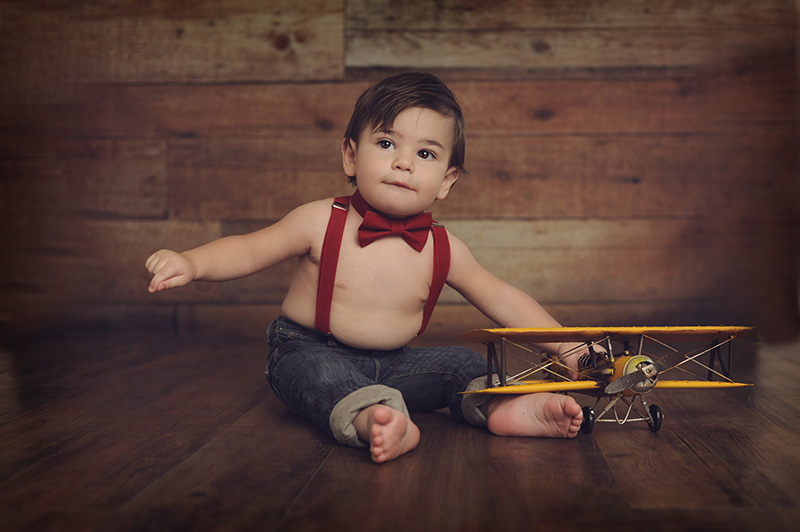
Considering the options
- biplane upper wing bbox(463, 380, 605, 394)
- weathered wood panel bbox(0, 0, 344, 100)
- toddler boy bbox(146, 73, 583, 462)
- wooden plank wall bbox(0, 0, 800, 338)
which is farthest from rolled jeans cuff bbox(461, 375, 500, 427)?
weathered wood panel bbox(0, 0, 344, 100)

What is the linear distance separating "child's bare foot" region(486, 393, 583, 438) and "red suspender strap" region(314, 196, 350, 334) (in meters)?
0.28

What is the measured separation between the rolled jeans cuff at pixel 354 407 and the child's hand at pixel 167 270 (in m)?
0.27

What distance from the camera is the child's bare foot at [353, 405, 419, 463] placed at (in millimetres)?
801

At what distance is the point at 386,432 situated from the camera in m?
0.80

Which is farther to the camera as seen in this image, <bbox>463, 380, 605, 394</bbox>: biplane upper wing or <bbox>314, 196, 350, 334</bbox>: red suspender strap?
<bbox>314, 196, 350, 334</bbox>: red suspender strap

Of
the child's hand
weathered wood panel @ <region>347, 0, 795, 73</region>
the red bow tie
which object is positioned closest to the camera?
the child's hand

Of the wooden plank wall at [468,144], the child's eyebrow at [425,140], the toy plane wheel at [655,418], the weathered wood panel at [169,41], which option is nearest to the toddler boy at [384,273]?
the child's eyebrow at [425,140]

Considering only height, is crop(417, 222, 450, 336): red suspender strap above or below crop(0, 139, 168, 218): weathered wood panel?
below

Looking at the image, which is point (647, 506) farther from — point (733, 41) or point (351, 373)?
point (733, 41)

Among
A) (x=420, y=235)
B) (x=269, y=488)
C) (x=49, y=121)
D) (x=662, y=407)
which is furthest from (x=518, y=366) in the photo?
(x=49, y=121)

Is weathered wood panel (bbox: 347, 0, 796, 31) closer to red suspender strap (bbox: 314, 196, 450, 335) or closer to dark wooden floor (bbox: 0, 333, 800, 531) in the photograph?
red suspender strap (bbox: 314, 196, 450, 335)

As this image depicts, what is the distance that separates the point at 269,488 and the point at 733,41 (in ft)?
5.98

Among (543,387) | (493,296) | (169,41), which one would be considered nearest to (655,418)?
(543,387)

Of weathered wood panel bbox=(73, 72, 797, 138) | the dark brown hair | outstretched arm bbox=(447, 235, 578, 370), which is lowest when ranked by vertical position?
outstretched arm bbox=(447, 235, 578, 370)
